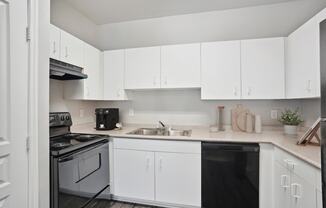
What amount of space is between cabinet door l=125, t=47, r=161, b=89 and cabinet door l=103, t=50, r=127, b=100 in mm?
99

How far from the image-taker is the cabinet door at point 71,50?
191 centimetres

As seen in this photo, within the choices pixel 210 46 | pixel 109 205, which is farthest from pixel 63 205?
pixel 210 46

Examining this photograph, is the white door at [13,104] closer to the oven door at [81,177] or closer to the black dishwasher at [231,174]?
the oven door at [81,177]

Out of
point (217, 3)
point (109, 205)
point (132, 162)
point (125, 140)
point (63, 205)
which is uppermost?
point (217, 3)

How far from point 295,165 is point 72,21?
9.83 ft

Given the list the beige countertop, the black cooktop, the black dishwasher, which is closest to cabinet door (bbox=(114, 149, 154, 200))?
the beige countertop

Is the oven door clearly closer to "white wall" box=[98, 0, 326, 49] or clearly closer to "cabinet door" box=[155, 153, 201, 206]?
"cabinet door" box=[155, 153, 201, 206]

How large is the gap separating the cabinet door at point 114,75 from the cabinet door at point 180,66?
2.06 ft

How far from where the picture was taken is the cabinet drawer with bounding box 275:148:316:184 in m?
1.15

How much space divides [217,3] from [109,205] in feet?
9.62

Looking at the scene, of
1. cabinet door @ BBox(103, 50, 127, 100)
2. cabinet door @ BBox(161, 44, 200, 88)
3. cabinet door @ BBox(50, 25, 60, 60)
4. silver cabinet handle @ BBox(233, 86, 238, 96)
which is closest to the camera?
cabinet door @ BBox(50, 25, 60, 60)

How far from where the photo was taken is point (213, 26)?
250cm

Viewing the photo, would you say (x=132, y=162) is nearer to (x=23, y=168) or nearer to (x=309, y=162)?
(x=23, y=168)

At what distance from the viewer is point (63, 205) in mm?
1454
